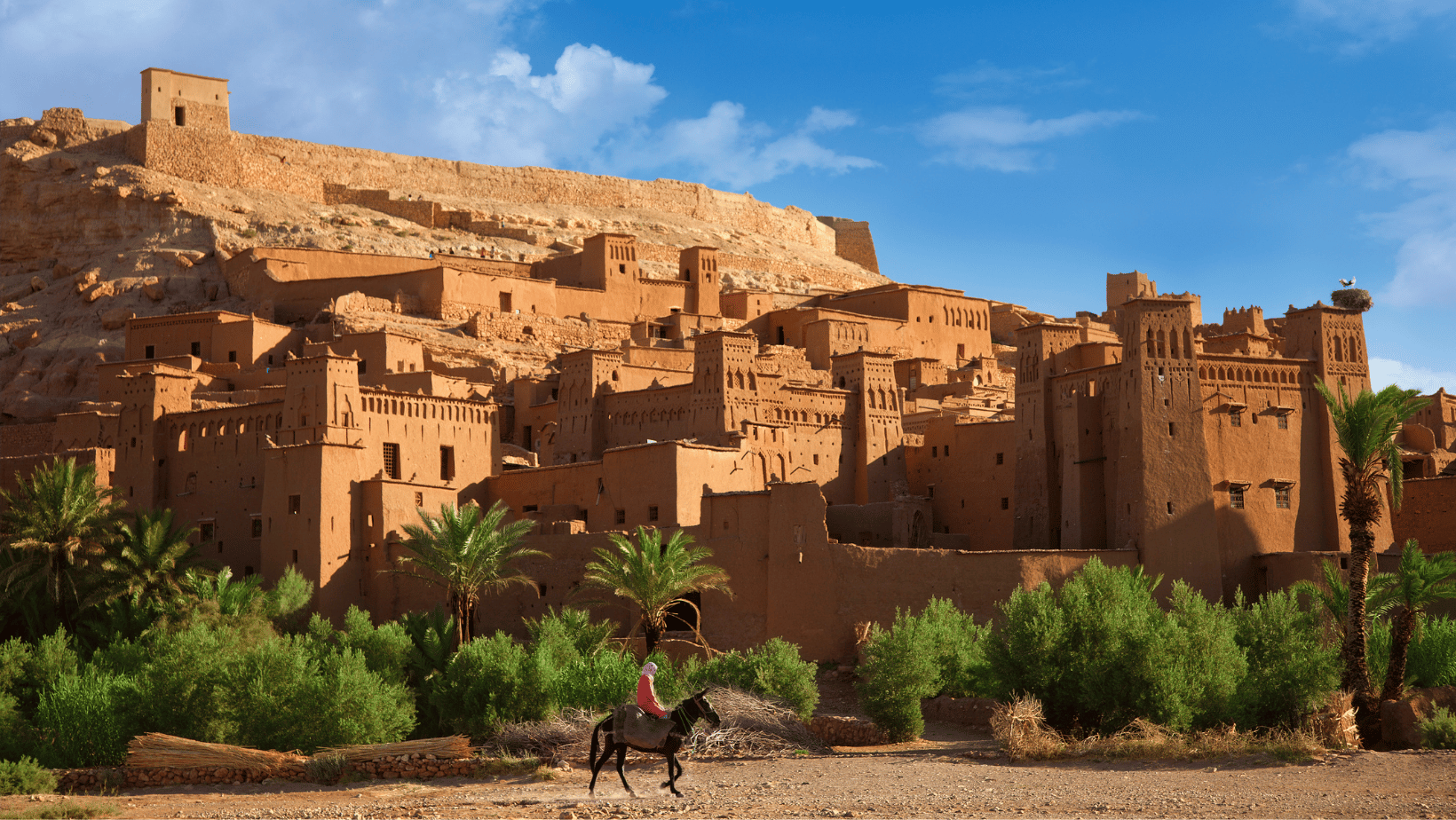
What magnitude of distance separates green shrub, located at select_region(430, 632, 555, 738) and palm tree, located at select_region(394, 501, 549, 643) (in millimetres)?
2872

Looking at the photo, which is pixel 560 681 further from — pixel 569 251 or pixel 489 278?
pixel 569 251

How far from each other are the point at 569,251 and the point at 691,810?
55.4m

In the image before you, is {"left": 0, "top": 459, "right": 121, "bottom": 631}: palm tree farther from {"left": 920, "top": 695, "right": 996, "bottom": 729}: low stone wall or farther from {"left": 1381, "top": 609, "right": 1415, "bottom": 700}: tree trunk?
{"left": 1381, "top": 609, "right": 1415, "bottom": 700}: tree trunk

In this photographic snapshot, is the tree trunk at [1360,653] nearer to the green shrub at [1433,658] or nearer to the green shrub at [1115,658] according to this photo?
the green shrub at [1115,658]

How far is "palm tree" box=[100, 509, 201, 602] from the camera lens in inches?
1361

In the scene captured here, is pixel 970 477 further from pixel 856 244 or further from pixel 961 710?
pixel 856 244

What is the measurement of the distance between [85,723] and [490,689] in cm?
703

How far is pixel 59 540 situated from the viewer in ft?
115

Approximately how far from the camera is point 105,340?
181 ft

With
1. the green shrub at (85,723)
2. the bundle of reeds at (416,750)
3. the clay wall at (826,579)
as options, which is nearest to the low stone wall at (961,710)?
the clay wall at (826,579)

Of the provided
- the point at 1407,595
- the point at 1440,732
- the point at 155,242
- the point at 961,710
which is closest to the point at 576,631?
the point at 961,710

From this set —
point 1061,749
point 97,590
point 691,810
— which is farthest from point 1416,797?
point 97,590

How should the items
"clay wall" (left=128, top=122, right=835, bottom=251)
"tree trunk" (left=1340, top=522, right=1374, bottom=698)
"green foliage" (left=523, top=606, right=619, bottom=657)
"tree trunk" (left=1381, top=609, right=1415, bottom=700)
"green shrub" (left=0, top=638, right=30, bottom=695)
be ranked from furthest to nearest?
"clay wall" (left=128, top=122, right=835, bottom=251) → "green shrub" (left=0, top=638, right=30, bottom=695) → "green foliage" (left=523, top=606, right=619, bottom=657) → "tree trunk" (left=1381, top=609, right=1415, bottom=700) → "tree trunk" (left=1340, top=522, right=1374, bottom=698)

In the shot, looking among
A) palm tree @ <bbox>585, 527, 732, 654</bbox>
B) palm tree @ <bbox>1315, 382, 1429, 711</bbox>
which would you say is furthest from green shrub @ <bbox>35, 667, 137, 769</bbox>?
palm tree @ <bbox>1315, 382, 1429, 711</bbox>
